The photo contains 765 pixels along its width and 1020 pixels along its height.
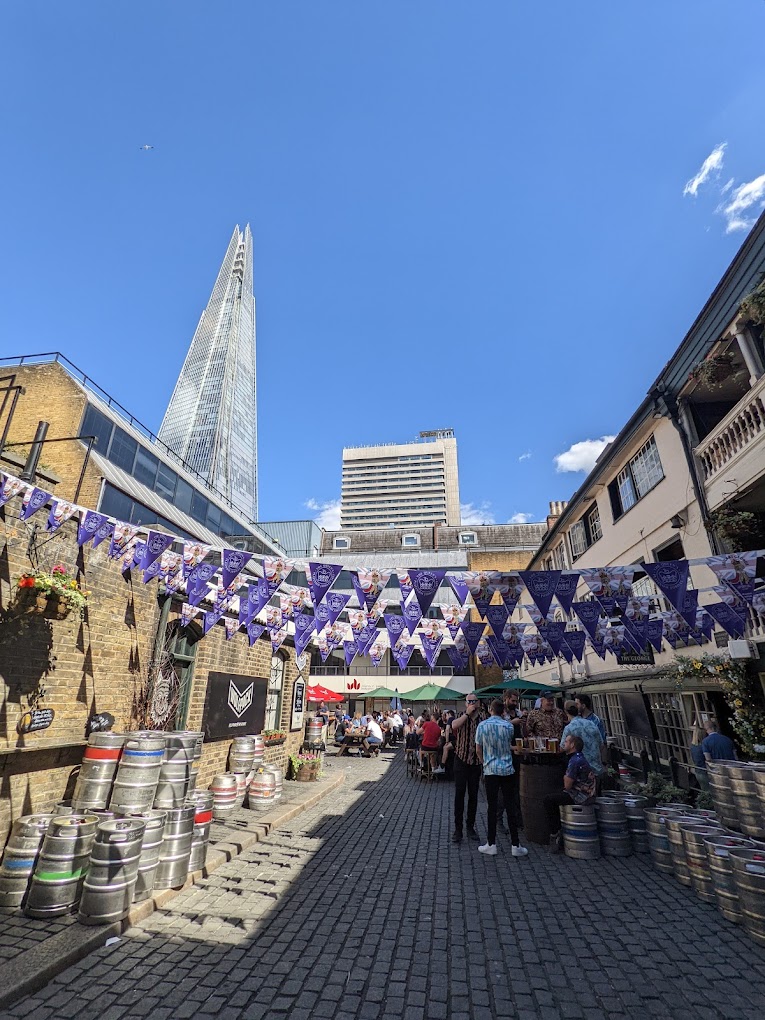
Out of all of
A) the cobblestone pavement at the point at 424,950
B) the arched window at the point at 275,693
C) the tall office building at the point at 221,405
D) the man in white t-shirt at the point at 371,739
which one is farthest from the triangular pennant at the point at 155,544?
the tall office building at the point at 221,405

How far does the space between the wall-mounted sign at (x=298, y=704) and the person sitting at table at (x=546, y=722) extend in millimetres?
6865

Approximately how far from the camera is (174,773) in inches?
225

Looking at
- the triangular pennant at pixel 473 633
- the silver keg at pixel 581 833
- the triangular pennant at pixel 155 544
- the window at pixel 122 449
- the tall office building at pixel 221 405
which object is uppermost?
the tall office building at pixel 221 405

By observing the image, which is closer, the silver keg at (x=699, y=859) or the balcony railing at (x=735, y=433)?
the silver keg at (x=699, y=859)

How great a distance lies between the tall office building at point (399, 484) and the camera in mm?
130500

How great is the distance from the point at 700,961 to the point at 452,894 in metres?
2.23

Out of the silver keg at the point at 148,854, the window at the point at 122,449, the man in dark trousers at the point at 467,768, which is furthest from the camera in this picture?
the window at the point at 122,449

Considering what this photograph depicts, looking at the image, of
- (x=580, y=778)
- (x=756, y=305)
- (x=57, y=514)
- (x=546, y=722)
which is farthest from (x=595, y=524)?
(x=57, y=514)

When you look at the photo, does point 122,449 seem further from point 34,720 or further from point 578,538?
point 578,538

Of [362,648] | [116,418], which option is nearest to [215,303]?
[116,418]

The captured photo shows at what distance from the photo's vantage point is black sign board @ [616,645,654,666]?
37.8 ft

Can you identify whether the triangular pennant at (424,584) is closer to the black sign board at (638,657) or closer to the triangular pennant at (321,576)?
the triangular pennant at (321,576)

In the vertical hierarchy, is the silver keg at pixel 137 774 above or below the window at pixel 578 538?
below

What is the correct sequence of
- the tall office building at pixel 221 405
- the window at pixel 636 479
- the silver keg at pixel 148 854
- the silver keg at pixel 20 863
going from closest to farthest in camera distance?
the silver keg at pixel 20 863, the silver keg at pixel 148 854, the window at pixel 636 479, the tall office building at pixel 221 405
